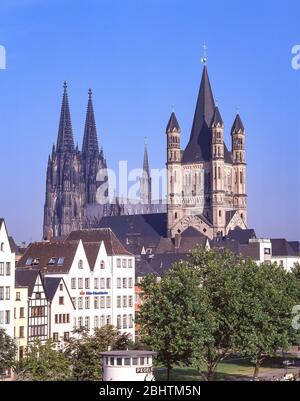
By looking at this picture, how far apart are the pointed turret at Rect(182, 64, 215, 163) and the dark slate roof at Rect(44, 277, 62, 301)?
105568 mm

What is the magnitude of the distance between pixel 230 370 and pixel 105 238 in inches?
761

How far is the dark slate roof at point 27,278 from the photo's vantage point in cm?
6969

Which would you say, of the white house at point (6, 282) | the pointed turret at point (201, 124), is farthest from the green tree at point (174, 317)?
the pointed turret at point (201, 124)

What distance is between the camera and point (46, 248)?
7975cm

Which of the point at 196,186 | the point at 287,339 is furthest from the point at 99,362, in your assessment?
the point at 196,186

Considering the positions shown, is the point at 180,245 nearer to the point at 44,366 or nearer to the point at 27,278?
the point at 27,278

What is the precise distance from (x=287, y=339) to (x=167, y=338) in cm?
978

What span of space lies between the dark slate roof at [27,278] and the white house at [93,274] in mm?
4345

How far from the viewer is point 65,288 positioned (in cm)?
7369

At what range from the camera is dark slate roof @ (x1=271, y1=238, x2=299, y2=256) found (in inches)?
5809

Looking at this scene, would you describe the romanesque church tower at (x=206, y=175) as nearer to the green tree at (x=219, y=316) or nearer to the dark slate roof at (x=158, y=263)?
the dark slate roof at (x=158, y=263)

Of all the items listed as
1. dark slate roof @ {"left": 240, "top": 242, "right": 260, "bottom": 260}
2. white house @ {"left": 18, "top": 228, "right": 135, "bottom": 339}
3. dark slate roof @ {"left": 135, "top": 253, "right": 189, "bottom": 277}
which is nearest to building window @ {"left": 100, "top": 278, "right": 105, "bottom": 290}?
white house @ {"left": 18, "top": 228, "right": 135, "bottom": 339}

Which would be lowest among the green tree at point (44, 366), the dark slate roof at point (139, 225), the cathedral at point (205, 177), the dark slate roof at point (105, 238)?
the green tree at point (44, 366)
